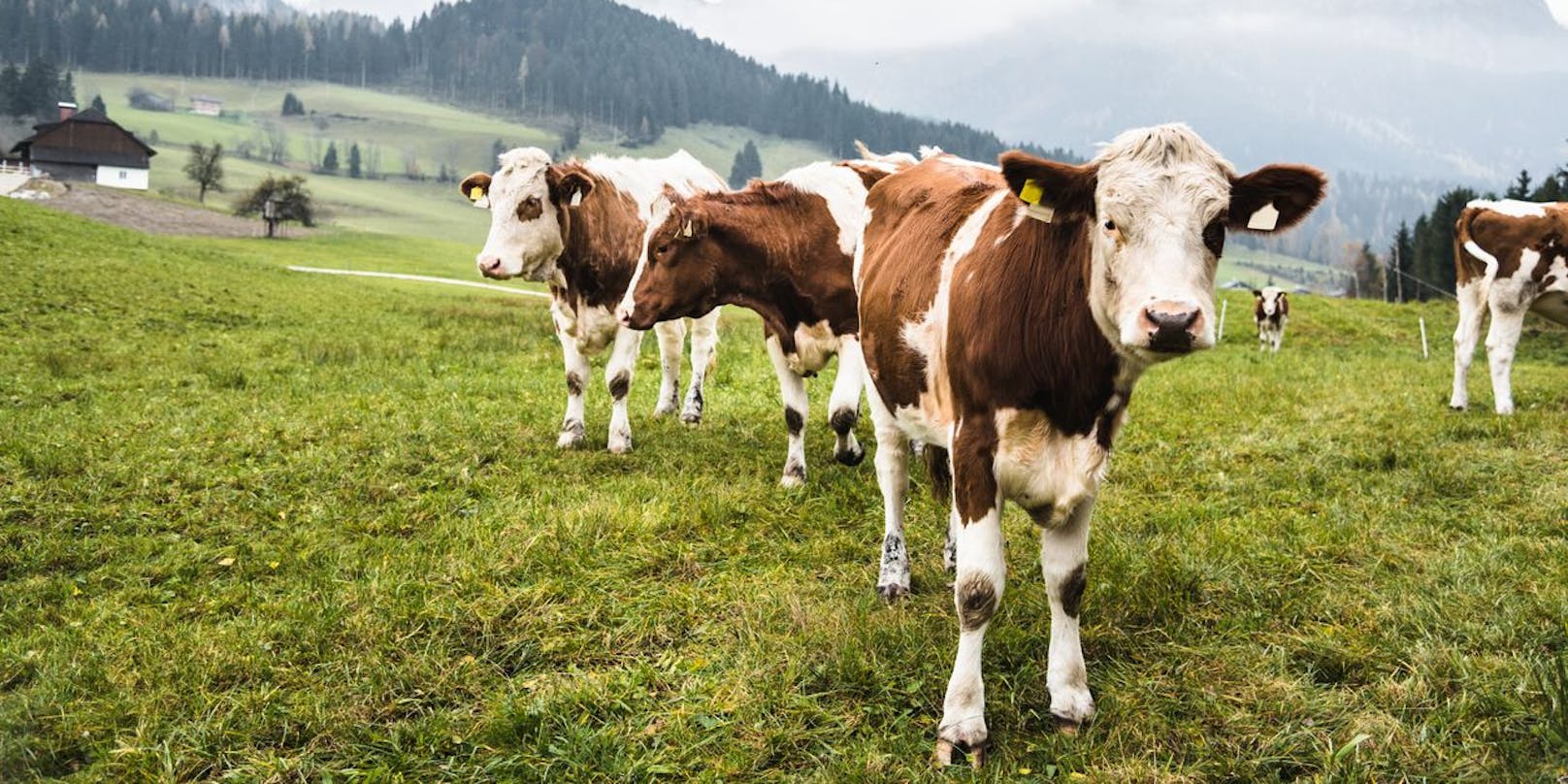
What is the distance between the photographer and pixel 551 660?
4.73m

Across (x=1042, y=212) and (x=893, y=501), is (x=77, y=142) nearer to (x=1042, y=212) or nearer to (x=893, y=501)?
(x=893, y=501)

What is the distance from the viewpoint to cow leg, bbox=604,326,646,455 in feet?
30.0

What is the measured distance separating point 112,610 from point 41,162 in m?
120

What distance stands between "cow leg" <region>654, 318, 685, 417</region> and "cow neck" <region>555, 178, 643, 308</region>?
1.43m

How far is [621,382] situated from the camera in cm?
930

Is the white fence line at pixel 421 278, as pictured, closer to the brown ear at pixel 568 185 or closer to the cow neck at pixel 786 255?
the brown ear at pixel 568 185

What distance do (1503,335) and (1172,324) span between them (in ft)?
35.5

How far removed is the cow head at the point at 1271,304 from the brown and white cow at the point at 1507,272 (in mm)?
15228

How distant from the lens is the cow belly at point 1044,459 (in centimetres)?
375

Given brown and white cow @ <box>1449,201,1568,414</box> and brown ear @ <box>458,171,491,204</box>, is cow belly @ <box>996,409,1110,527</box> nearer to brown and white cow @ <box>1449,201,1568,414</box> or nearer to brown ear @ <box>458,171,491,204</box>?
brown ear @ <box>458,171,491,204</box>

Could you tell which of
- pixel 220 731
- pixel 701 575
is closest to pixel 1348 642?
pixel 701 575

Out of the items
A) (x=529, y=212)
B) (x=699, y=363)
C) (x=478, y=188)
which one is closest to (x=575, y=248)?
(x=529, y=212)

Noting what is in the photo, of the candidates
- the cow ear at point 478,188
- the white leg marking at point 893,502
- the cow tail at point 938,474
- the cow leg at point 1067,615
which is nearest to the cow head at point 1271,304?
the cow ear at point 478,188

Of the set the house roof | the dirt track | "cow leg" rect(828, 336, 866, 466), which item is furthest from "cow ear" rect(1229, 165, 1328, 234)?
the house roof
